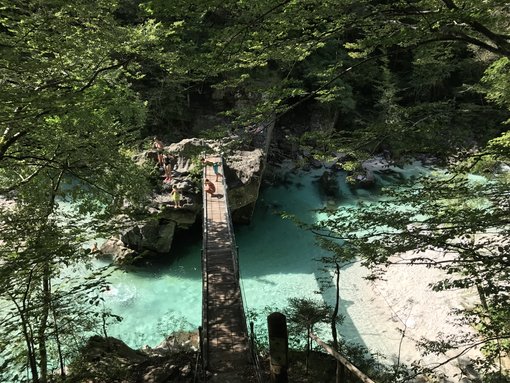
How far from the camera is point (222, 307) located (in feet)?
21.2

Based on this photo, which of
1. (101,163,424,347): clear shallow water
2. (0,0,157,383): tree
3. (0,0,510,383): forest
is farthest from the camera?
(101,163,424,347): clear shallow water

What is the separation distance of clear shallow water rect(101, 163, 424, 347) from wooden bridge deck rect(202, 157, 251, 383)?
1.93 m

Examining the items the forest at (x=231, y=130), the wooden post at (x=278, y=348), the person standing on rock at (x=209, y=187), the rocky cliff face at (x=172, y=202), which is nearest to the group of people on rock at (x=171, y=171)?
the person standing on rock at (x=209, y=187)

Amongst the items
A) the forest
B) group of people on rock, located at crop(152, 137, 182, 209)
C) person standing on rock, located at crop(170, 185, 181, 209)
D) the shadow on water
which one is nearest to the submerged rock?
the shadow on water

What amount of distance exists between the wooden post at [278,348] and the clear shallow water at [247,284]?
7250 mm

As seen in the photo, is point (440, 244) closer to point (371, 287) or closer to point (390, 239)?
point (390, 239)

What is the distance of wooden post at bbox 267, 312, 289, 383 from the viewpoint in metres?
1.68

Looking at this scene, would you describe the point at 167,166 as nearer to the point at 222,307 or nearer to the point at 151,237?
the point at 151,237

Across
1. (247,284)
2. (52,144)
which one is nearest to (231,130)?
(52,144)

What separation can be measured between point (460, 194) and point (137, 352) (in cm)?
636

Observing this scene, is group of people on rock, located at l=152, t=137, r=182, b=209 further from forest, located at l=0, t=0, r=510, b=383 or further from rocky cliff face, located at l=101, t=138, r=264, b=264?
forest, located at l=0, t=0, r=510, b=383

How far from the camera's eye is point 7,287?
3.40 m

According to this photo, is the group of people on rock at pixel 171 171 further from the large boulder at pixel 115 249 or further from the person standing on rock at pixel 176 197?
the large boulder at pixel 115 249

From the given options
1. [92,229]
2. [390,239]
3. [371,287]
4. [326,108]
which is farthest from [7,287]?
[326,108]
